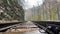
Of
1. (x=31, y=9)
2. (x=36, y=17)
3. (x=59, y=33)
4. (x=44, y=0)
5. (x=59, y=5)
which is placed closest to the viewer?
(x=59, y=33)

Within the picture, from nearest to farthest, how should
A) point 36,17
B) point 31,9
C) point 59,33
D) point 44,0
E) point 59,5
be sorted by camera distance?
point 59,33 → point 59,5 → point 44,0 → point 36,17 → point 31,9

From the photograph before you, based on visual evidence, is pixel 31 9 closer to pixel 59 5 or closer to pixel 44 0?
pixel 44 0

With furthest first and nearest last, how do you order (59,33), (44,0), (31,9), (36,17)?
1. (31,9)
2. (36,17)
3. (44,0)
4. (59,33)

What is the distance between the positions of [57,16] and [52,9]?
136 centimetres

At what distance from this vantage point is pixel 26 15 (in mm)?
22234

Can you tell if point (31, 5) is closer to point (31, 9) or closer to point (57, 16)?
point (31, 9)

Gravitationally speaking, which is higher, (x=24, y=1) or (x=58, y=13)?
(x=24, y=1)

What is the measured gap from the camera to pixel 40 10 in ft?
79.4

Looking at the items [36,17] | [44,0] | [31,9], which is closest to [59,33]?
[44,0]

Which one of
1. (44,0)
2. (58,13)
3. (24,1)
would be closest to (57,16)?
(58,13)

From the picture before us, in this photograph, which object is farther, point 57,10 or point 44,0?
point 44,0

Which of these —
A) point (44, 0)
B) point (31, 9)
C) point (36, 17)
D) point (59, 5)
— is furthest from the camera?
point (31, 9)

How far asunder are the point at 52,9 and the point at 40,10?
5.91 metres

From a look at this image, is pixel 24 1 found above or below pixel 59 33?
above
